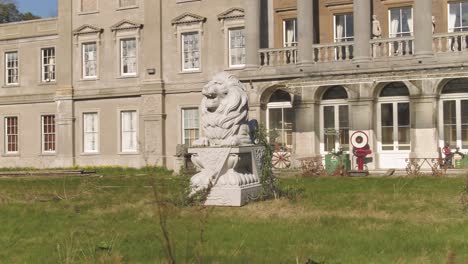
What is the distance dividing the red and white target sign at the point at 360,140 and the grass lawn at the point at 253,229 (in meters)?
9.49

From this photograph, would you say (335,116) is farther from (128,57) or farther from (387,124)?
(128,57)

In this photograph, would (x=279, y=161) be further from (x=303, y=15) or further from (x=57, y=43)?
(x=57, y=43)

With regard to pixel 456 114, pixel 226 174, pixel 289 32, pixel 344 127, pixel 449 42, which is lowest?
pixel 226 174

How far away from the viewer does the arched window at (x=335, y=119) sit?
85.8 feet

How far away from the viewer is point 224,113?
39.5ft

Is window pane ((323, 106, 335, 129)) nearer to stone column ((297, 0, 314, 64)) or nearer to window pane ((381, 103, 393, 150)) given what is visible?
window pane ((381, 103, 393, 150))

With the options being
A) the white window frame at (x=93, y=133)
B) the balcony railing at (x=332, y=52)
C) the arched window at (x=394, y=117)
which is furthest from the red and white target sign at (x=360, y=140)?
the white window frame at (x=93, y=133)

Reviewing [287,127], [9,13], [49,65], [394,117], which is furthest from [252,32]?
[9,13]

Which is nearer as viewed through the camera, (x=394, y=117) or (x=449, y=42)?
(x=449, y=42)

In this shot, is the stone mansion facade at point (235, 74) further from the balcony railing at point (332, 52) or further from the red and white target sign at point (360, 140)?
the red and white target sign at point (360, 140)

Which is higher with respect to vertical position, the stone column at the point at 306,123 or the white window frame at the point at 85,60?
the white window frame at the point at 85,60

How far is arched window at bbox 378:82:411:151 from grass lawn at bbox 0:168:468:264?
35.8ft

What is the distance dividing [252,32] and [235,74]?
6.86 feet

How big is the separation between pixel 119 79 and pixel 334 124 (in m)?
11.5
